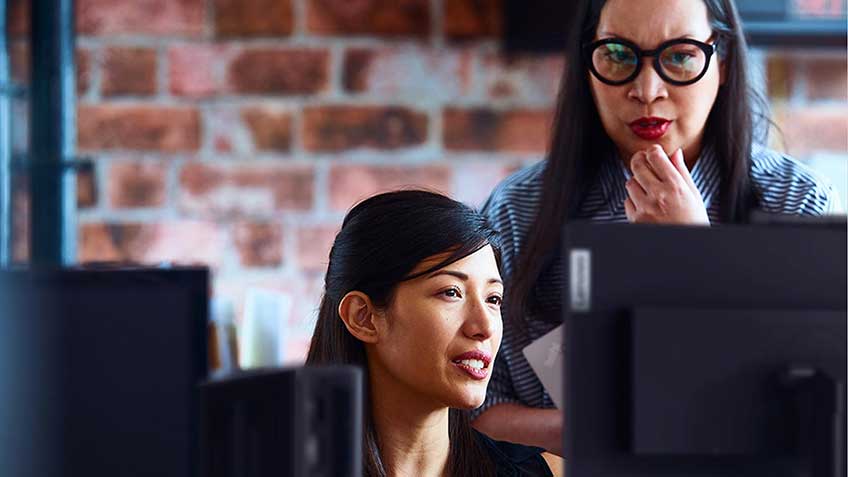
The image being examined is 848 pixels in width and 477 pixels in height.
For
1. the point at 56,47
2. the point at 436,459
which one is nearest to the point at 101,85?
the point at 56,47

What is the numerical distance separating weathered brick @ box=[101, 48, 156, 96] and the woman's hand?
1147mm

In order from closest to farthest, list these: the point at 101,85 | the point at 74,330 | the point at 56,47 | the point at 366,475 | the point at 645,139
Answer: the point at 74,330 → the point at 366,475 → the point at 645,139 → the point at 56,47 → the point at 101,85

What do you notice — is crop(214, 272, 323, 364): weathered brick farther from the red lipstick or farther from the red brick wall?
the red lipstick

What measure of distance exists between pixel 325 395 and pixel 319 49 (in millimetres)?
1468

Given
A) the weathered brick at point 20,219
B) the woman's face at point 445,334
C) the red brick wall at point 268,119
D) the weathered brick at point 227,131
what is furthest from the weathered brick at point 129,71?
the woman's face at point 445,334

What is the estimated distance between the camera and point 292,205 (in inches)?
92.4

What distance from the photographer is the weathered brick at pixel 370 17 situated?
7.69 ft

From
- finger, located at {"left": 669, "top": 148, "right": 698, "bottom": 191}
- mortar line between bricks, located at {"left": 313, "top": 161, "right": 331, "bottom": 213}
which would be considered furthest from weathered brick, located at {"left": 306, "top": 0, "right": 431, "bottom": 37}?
finger, located at {"left": 669, "top": 148, "right": 698, "bottom": 191}

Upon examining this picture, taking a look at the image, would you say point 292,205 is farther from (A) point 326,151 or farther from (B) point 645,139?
(B) point 645,139

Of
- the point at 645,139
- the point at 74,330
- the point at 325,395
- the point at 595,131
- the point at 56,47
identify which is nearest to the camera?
the point at 325,395

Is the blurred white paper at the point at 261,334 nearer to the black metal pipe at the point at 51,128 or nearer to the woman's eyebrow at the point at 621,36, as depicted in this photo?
the black metal pipe at the point at 51,128

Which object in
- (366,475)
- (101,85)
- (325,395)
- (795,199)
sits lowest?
(366,475)

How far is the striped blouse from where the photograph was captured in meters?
1.56

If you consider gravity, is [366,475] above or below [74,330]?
below
